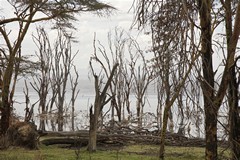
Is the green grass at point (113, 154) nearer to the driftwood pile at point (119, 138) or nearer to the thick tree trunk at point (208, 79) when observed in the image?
the driftwood pile at point (119, 138)

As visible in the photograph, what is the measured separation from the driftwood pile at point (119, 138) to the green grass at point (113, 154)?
493 millimetres

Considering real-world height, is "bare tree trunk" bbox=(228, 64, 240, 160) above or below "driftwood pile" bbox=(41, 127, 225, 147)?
above

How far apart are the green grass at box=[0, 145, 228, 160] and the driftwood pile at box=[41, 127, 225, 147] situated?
1.62 ft

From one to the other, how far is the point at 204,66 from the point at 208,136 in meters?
0.96

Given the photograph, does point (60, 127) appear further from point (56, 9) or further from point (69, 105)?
point (56, 9)

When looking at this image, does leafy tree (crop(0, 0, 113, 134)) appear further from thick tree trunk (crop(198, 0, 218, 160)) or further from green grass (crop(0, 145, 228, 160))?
thick tree trunk (crop(198, 0, 218, 160))

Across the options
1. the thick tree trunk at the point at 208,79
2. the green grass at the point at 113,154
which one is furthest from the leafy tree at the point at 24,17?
the thick tree trunk at the point at 208,79

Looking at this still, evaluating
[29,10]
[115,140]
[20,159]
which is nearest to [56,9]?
[29,10]

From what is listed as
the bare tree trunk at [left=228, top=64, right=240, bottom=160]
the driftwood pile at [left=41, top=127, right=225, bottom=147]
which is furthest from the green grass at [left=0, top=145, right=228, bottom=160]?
the bare tree trunk at [left=228, top=64, right=240, bottom=160]

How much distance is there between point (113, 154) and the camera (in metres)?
10.1

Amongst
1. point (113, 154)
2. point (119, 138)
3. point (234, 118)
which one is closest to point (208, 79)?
point (234, 118)

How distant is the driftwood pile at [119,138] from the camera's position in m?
12.0

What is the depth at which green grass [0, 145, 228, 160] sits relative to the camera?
912cm

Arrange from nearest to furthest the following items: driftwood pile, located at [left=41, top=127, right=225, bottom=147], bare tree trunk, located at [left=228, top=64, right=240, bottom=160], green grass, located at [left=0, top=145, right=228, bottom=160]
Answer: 1. bare tree trunk, located at [left=228, top=64, right=240, bottom=160]
2. green grass, located at [left=0, top=145, right=228, bottom=160]
3. driftwood pile, located at [left=41, top=127, right=225, bottom=147]
